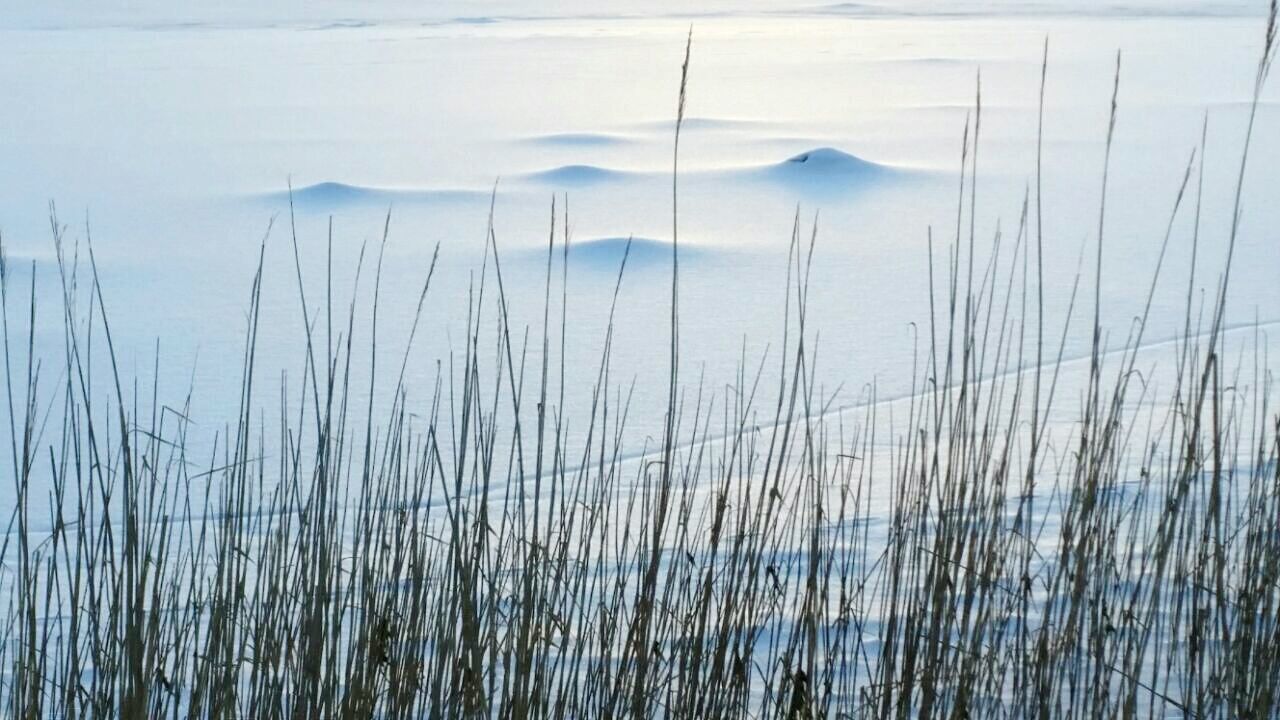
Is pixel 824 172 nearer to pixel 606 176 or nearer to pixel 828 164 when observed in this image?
pixel 828 164

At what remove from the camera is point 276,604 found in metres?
1.42

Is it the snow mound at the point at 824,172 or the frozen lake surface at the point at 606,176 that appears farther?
the snow mound at the point at 824,172

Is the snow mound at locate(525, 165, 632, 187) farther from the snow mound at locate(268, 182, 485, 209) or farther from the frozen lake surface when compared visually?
the snow mound at locate(268, 182, 485, 209)

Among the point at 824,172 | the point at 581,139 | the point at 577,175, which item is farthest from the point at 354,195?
the point at 824,172

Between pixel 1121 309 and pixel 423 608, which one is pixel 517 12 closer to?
pixel 1121 309

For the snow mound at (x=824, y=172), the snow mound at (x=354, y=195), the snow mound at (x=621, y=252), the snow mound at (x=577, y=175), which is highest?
the snow mound at (x=824, y=172)

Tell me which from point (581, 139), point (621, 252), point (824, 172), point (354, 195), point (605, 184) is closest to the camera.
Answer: point (621, 252)

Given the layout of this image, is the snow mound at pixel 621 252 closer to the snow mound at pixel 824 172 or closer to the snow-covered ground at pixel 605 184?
the snow-covered ground at pixel 605 184

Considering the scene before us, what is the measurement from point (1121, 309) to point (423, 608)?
2905 mm

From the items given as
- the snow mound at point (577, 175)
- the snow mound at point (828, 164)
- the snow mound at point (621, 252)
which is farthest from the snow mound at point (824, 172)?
the snow mound at point (621, 252)

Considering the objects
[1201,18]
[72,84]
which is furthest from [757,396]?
[1201,18]

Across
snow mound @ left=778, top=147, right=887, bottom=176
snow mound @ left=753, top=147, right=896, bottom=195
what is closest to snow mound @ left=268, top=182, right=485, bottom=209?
snow mound @ left=753, top=147, right=896, bottom=195

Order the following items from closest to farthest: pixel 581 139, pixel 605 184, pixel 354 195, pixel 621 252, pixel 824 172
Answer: pixel 621 252 → pixel 354 195 → pixel 605 184 → pixel 824 172 → pixel 581 139

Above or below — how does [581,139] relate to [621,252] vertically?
above
